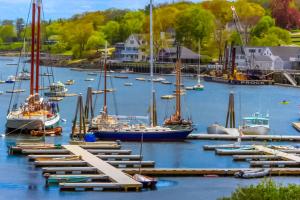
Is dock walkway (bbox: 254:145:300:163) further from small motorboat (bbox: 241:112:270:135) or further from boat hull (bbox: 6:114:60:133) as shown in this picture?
boat hull (bbox: 6:114:60:133)

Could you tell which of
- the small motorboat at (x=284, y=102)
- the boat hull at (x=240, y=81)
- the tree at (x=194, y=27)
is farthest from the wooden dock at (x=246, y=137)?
the tree at (x=194, y=27)

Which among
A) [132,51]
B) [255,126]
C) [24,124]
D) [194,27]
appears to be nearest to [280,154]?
[255,126]

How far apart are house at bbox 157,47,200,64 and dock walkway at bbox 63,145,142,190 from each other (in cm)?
12204

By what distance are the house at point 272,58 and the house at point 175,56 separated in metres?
13.3

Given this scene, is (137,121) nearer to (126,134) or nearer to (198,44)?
(126,134)

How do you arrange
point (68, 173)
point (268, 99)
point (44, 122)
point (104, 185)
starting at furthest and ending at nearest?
point (268, 99) → point (44, 122) → point (68, 173) → point (104, 185)

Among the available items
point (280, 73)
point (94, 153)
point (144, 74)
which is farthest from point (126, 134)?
point (144, 74)

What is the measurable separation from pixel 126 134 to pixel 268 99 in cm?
5830

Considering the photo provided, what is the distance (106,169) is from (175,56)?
129m

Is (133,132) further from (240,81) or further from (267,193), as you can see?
(240,81)

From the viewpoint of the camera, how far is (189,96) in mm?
116000

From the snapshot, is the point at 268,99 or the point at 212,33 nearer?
the point at 268,99

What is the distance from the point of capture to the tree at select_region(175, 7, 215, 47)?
18700 centimetres

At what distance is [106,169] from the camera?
149ft
